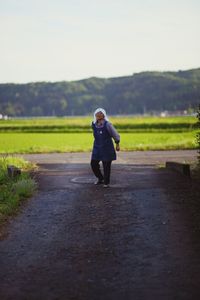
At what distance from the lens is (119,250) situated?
661 centimetres

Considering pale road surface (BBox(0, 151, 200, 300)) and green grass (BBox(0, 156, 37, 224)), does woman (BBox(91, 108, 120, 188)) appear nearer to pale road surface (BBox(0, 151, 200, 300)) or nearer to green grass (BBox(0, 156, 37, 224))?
pale road surface (BBox(0, 151, 200, 300))

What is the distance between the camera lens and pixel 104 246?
6812 millimetres

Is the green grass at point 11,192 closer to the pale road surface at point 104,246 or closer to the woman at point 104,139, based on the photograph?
the pale road surface at point 104,246

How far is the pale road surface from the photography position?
5.12 m

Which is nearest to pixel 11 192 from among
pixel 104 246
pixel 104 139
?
pixel 104 139

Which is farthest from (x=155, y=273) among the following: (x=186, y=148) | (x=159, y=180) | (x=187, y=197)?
(x=186, y=148)

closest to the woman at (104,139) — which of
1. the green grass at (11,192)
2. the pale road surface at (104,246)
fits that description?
the pale road surface at (104,246)

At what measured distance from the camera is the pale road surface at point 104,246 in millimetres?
5125

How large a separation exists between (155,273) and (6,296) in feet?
5.57

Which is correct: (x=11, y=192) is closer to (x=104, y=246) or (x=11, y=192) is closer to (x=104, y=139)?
(x=104, y=139)

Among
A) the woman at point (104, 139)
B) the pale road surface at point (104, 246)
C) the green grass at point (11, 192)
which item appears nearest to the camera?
the pale road surface at point (104, 246)

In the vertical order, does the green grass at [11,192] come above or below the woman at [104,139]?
below

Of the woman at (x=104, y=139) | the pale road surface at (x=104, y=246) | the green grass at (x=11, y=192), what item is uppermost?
the woman at (x=104, y=139)

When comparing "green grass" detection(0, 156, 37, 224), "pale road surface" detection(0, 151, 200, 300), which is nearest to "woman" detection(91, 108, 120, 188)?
"pale road surface" detection(0, 151, 200, 300)
